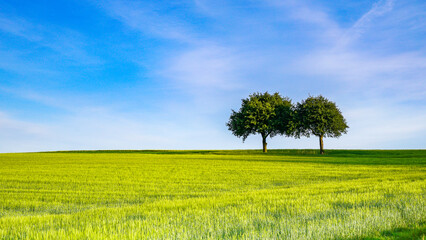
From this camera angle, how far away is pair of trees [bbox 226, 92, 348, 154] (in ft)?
233

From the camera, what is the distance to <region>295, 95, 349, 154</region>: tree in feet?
231

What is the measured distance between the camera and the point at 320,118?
6975 centimetres

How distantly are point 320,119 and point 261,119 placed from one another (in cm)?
1315

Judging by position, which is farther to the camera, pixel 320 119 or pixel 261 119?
pixel 261 119

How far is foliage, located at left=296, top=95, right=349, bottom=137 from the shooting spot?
7050cm

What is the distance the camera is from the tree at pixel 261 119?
74.4 metres

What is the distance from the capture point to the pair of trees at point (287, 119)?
233ft

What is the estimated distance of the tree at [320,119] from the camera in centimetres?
7050

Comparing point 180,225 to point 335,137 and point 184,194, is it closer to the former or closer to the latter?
point 184,194

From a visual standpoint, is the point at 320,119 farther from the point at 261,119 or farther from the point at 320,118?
the point at 261,119

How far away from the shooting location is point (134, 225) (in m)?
7.61

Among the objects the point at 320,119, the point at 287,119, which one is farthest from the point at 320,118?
the point at 287,119

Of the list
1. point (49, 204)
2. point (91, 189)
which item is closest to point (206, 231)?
point (49, 204)

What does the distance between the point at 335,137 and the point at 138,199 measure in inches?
2511
